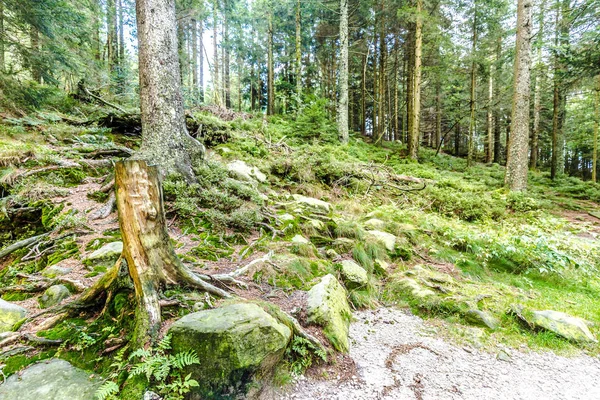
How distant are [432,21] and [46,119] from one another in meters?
14.8

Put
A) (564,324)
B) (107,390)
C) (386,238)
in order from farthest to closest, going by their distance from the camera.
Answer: (386,238) → (564,324) → (107,390)

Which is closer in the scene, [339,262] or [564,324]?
[564,324]

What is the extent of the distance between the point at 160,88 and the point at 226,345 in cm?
476

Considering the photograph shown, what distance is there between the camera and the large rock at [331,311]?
306 cm

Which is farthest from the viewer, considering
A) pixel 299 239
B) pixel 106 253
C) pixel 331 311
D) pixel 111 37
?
pixel 111 37

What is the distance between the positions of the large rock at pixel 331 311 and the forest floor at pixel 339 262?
5.3 inches

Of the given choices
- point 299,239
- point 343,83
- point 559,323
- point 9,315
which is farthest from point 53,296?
point 343,83

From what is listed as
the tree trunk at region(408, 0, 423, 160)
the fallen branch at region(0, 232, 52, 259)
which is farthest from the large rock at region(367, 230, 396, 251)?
the tree trunk at region(408, 0, 423, 160)

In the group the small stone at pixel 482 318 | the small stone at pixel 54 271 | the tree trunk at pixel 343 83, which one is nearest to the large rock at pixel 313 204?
the small stone at pixel 482 318

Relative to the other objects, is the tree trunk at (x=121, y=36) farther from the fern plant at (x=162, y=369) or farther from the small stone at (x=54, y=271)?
the fern plant at (x=162, y=369)

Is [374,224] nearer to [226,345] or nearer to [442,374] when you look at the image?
[442,374]

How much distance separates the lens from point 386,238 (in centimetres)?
577

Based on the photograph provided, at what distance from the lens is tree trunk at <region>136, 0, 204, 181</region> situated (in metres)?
4.85

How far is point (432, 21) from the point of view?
39.4 ft
